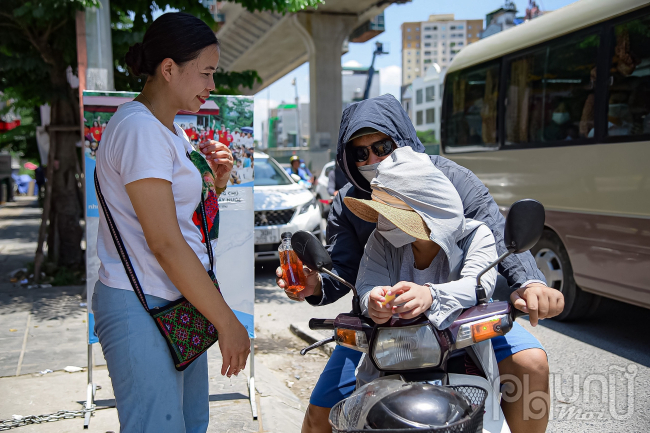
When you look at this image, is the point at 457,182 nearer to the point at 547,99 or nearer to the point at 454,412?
the point at 454,412

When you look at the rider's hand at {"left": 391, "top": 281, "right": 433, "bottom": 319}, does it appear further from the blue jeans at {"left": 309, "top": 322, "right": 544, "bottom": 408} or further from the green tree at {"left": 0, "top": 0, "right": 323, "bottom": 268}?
the green tree at {"left": 0, "top": 0, "right": 323, "bottom": 268}

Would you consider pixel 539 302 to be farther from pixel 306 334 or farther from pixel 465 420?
pixel 306 334

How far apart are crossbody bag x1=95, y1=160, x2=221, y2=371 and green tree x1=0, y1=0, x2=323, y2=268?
5.68 metres

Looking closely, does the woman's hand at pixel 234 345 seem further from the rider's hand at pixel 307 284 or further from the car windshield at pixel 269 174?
the car windshield at pixel 269 174

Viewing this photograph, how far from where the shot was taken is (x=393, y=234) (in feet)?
6.24

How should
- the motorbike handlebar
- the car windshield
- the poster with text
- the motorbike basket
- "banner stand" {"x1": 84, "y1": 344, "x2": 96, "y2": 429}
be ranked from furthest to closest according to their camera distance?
the car windshield
the poster with text
"banner stand" {"x1": 84, "y1": 344, "x2": 96, "y2": 429}
the motorbike handlebar
the motorbike basket

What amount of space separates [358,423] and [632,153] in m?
4.67

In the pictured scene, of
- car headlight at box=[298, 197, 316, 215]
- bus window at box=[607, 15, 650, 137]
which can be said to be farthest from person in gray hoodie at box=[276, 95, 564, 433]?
car headlight at box=[298, 197, 316, 215]

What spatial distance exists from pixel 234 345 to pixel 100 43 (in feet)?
18.7

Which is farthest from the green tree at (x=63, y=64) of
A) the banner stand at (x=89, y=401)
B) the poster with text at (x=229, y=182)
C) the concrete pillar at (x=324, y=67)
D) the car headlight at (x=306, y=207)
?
the concrete pillar at (x=324, y=67)

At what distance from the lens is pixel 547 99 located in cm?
Result: 654

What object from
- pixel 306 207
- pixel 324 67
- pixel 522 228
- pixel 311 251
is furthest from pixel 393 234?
pixel 324 67

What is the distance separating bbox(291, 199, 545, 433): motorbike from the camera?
1455mm

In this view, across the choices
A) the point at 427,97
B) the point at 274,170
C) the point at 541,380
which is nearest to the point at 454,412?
the point at 541,380
